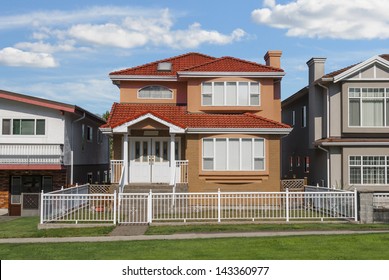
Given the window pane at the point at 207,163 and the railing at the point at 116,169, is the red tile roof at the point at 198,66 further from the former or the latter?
the railing at the point at 116,169

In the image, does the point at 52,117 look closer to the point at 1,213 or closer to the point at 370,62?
Answer: the point at 1,213

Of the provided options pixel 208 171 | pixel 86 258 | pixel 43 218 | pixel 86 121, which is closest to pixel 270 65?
pixel 208 171

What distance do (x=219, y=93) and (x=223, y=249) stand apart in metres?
16.0

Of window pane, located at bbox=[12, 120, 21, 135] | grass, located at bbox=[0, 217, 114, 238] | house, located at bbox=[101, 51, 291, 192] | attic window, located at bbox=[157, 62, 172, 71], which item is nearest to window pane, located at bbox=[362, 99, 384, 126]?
house, located at bbox=[101, 51, 291, 192]

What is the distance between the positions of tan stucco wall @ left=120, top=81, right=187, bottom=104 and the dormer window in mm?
172

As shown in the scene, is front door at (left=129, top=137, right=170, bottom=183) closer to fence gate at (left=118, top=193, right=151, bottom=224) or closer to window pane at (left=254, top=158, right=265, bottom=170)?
window pane at (left=254, top=158, right=265, bottom=170)

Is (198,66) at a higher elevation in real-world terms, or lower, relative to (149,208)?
higher

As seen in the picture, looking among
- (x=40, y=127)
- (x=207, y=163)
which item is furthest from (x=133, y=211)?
(x=40, y=127)

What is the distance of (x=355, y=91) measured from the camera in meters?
27.4

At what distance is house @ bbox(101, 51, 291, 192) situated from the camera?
2633cm

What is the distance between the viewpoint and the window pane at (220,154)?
26.5m

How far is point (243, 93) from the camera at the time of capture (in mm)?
28922

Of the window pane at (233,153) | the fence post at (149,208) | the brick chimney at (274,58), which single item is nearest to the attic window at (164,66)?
the brick chimney at (274,58)

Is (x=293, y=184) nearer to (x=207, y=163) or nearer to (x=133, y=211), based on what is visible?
(x=207, y=163)
